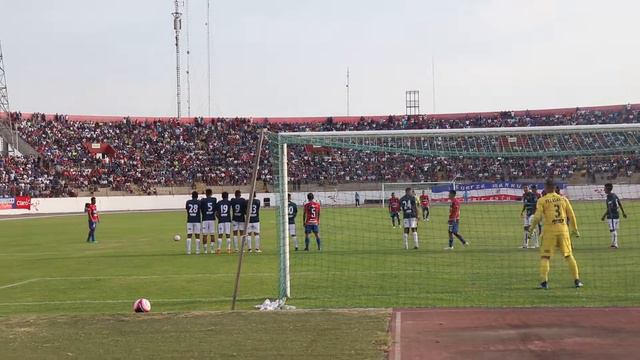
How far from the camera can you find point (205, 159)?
67.8 metres

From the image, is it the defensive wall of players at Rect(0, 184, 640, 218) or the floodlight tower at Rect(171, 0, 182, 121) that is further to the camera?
the floodlight tower at Rect(171, 0, 182, 121)

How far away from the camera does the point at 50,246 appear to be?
26.6 metres

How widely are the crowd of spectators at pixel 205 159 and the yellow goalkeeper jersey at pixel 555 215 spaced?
105ft

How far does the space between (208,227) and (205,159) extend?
45915 millimetres

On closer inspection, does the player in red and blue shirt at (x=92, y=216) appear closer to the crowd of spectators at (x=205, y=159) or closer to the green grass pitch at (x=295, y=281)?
the green grass pitch at (x=295, y=281)

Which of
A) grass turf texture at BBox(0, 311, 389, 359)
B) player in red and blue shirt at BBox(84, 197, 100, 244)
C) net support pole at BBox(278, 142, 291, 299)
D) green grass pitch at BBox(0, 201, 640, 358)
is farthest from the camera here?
player in red and blue shirt at BBox(84, 197, 100, 244)

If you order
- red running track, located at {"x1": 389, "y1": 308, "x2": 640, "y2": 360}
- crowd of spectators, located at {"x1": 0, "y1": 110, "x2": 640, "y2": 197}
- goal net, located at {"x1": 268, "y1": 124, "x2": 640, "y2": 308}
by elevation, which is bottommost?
red running track, located at {"x1": 389, "y1": 308, "x2": 640, "y2": 360}

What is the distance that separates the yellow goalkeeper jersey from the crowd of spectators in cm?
3191

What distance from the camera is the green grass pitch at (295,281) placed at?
1041 centimetres

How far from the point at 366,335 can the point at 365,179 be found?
4594cm

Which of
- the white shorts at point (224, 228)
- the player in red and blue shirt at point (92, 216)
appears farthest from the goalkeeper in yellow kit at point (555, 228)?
the player in red and blue shirt at point (92, 216)

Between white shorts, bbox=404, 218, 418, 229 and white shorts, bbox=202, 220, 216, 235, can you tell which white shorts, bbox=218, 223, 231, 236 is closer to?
white shorts, bbox=202, 220, 216, 235

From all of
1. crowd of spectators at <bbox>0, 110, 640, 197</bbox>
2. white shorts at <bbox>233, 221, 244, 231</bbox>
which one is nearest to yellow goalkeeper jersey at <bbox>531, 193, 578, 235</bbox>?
white shorts at <bbox>233, 221, 244, 231</bbox>

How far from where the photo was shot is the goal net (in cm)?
1322
